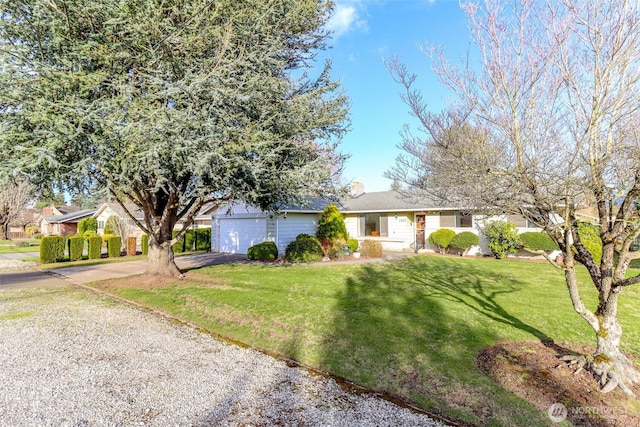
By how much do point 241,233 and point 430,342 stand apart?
15416mm

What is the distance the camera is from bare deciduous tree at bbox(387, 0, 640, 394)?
11.1ft

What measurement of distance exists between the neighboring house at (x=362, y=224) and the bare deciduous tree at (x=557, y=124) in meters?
12.4

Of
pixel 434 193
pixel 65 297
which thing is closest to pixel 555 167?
pixel 434 193

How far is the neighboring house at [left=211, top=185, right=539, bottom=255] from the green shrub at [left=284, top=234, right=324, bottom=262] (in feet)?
5.87

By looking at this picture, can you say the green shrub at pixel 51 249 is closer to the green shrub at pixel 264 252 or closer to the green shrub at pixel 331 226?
the green shrub at pixel 264 252

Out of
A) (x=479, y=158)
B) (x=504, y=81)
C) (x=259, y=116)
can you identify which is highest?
(x=259, y=116)

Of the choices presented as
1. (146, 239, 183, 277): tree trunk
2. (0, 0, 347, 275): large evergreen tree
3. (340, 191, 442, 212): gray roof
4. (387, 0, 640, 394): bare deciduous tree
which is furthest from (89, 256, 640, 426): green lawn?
(340, 191, 442, 212): gray roof

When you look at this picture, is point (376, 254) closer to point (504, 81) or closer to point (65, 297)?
point (65, 297)

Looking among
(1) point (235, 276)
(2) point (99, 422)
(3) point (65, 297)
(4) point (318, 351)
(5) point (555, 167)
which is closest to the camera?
(2) point (99, 422)

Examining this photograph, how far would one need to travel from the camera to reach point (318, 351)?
16.6ft

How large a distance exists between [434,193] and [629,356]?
11.6 feet

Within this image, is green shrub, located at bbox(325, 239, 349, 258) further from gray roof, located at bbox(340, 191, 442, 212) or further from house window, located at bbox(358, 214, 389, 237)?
house window, located at bbox(358, 214, 389, 237)

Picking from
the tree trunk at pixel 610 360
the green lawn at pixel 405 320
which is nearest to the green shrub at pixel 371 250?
the green lawn at pixel 405 320

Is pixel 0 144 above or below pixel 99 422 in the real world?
above
